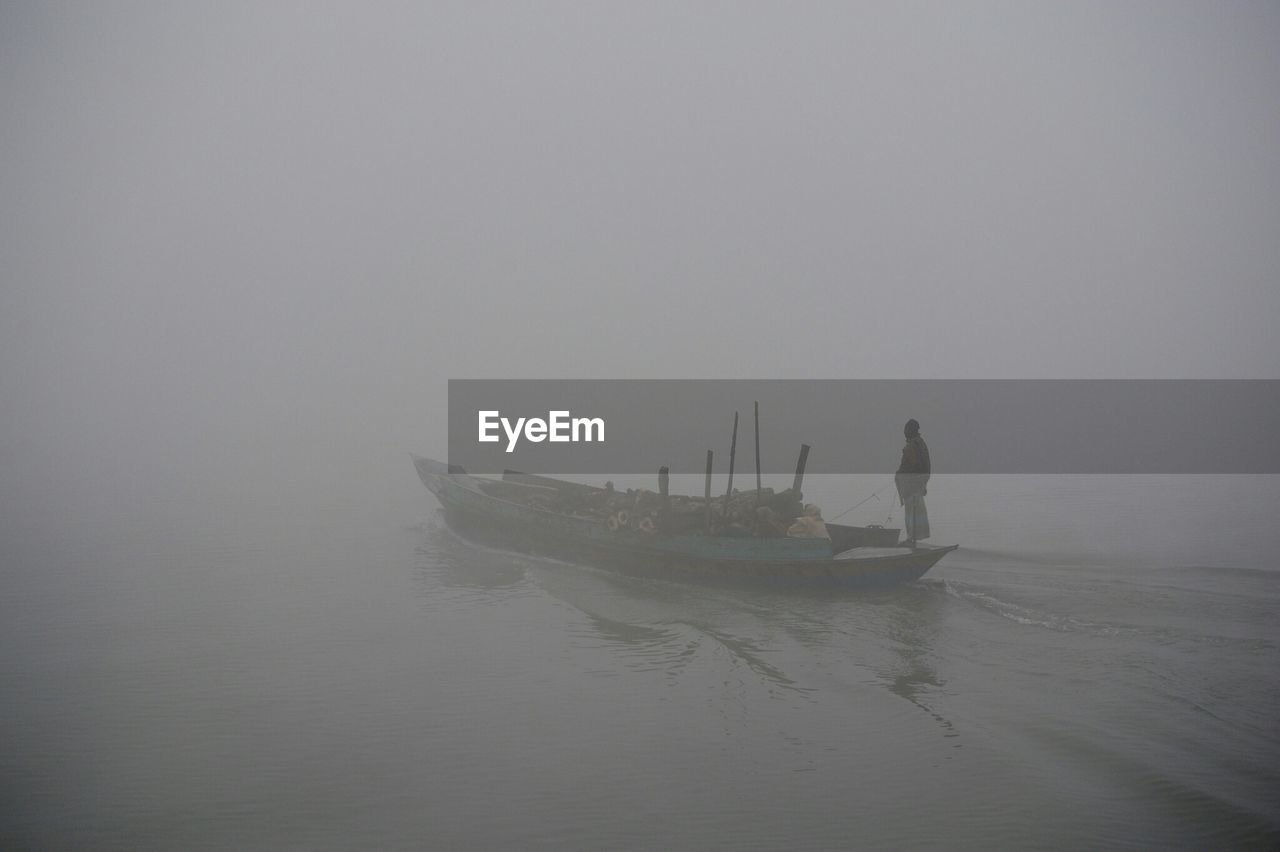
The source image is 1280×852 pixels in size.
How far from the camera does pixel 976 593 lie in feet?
48.6

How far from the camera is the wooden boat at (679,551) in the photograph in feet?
49.5

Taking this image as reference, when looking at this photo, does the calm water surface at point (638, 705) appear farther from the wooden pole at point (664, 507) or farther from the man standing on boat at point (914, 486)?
the wooden pole at point (664, 507)

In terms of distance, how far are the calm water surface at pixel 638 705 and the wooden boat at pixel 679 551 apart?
39cm

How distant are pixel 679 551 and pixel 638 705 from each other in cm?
577

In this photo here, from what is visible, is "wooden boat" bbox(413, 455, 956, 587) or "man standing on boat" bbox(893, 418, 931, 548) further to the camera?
Result: "man standing on boat" bbox(893, 418, 931, 548)

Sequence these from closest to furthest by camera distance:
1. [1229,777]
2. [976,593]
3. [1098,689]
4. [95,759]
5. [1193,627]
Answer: [1229,777] < [95,759] < [1098,689] < [1193,627] < [976,593]

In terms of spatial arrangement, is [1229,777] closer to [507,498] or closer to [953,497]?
[507,498]

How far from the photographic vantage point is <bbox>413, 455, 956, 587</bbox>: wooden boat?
15.1 meters

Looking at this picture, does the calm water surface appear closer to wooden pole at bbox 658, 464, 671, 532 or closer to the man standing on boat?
the man standing on boat

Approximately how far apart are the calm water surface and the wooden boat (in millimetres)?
388

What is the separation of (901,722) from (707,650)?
341 cm

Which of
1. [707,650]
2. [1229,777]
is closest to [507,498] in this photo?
[707,650]

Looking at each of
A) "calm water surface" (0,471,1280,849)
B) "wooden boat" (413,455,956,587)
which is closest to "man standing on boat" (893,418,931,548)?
"wooden boat" (413,455,956,587)

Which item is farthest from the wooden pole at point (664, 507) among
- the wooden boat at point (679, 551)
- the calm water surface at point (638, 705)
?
the calm water surface at point (638, 705)
